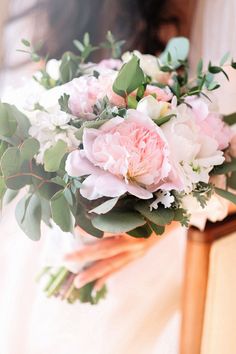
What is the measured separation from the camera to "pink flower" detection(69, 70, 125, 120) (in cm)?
61

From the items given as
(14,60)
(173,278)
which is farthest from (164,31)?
(173,278)

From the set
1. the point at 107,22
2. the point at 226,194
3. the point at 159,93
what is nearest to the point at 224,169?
the point at 226,194

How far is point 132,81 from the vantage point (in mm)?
580

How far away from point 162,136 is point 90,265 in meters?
0.43

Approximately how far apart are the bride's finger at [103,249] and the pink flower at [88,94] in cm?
33

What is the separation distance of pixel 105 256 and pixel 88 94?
0.37 m

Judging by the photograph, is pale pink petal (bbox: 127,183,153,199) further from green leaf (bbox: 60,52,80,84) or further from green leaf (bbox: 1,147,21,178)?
green leaf (bbox: 60,52,80,84)

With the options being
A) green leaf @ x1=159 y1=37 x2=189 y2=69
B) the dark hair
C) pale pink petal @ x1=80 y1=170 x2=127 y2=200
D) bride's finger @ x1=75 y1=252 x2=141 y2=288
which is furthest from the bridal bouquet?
the dark hair

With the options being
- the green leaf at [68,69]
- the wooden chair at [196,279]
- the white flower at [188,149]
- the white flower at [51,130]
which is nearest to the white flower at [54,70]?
the green leaf at [68,69]

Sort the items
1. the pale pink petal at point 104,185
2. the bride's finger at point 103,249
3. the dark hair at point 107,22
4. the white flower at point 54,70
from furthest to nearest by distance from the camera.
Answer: the dark hair at point 107,22 → the bride's finger at point 103,249 → the white flower at point 54,70 → the pale pink petal at point 104,185

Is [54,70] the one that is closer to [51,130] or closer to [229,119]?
[51,130]

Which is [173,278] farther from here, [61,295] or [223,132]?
[223,132]

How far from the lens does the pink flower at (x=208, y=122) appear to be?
644 millimetres

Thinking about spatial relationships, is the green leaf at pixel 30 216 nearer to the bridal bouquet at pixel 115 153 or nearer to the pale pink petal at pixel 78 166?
the bridal bouquet at pixel 115 153
